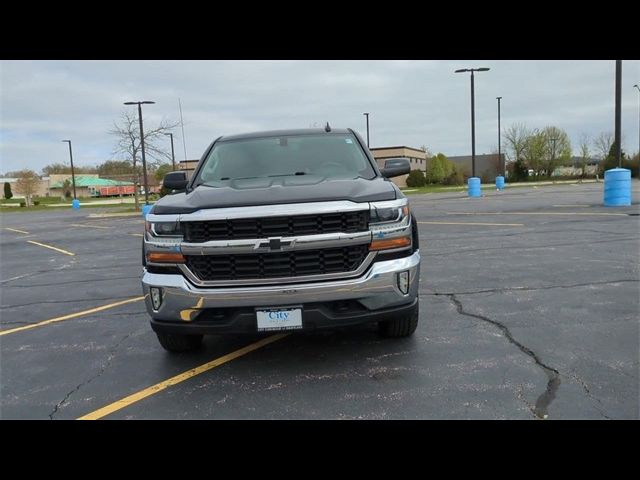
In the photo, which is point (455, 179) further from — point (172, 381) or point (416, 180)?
point (172, 381)

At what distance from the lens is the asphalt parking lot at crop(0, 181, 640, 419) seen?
3.30m

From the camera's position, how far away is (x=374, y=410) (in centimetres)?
321

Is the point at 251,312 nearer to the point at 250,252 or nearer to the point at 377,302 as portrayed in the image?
the point at 250,252

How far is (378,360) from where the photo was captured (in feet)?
13.3

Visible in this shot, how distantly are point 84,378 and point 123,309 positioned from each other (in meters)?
2.25

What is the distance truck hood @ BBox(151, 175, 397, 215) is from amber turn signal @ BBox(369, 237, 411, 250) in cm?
31

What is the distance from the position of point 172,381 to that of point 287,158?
7.81 ft

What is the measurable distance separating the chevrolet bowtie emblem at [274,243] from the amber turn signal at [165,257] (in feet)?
1.98

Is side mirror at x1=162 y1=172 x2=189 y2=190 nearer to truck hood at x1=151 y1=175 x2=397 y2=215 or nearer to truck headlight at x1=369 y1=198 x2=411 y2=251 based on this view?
truck hood at x1=151 y1=175 x2=397 y2=215

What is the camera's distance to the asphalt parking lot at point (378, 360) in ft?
10.8

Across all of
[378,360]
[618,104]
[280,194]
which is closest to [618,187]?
[618,104]

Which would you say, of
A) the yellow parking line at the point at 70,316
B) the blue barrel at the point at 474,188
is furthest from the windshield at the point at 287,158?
the blue barrel at the point at 474,188

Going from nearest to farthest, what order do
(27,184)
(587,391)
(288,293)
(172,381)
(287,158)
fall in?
1. (587,391)
2. (288,293)
3. (172,381)
4. (287,158)
5. (27,184)

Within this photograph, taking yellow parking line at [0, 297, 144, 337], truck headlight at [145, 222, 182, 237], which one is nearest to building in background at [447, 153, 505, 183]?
yellow parking line at [0, 297, 144, 337]
